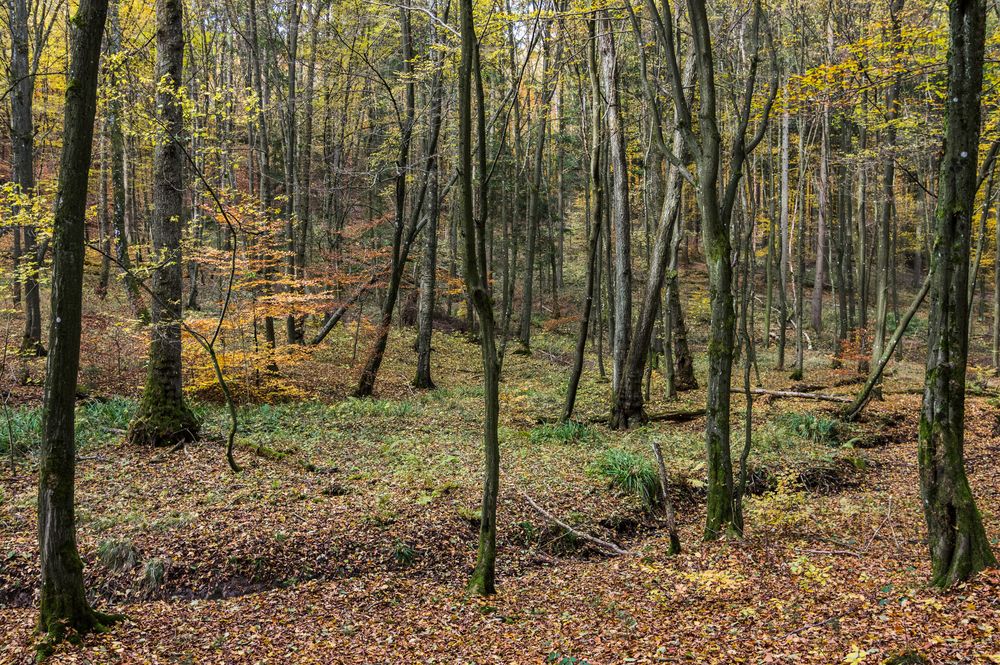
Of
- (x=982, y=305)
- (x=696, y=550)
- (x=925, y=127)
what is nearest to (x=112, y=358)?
(x=696, y=550)

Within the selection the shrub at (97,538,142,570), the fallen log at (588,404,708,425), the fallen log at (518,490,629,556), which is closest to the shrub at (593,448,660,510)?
the fallen log at (518,490,629,556)

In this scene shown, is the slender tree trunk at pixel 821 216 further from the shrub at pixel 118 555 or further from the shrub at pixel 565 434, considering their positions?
the shrub at pixel 118 555

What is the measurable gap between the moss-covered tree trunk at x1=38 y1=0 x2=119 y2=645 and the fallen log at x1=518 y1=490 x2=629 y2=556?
4841 millimetres

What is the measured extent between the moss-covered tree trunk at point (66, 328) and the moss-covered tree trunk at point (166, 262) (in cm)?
454

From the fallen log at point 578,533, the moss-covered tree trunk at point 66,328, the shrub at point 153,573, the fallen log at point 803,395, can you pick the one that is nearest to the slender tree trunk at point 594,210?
the fallen log at point 803,395

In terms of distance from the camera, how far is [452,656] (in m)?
4.64

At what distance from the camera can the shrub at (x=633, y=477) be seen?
8180mm

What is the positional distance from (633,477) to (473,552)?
269 cm

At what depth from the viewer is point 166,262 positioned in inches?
336

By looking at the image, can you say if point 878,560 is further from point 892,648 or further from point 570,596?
point 570,596

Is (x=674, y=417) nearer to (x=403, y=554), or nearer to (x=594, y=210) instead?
(x=594, y=210)

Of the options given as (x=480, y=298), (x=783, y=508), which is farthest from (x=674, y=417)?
(x=480, y=298)

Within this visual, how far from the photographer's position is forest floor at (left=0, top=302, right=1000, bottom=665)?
173 inches

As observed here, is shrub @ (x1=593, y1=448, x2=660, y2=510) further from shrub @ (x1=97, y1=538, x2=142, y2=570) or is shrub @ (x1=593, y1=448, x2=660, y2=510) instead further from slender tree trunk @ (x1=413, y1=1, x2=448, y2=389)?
slender tree trunk @ (x1=413, y1=1, x2=448, y2=389)
